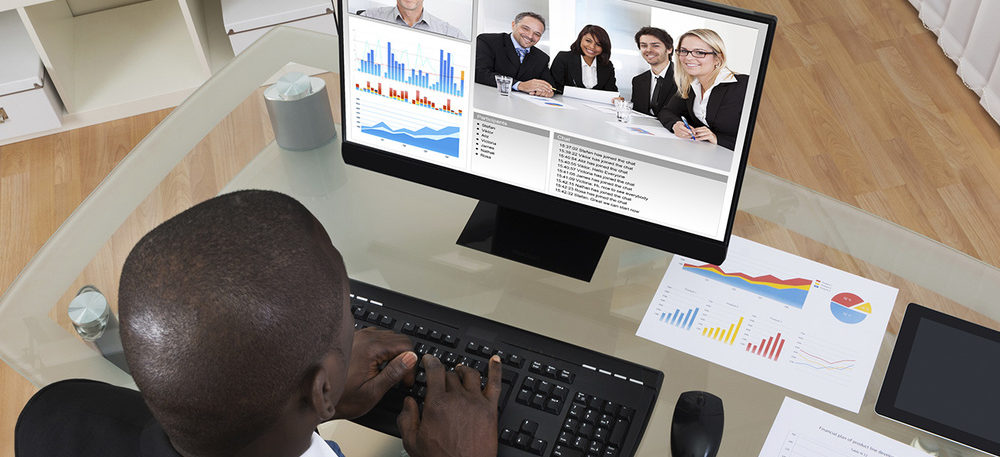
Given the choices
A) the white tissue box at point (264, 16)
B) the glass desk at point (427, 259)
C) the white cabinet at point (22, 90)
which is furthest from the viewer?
the white tissue box at point (264, 16)

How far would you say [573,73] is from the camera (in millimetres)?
1024

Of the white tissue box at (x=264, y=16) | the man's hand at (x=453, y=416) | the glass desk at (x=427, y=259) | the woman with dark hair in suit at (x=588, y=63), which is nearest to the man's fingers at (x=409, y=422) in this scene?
the man's hand at (x=453, y=416)

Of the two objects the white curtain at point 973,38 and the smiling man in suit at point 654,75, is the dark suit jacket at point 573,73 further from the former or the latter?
the white curtain at point 973,38

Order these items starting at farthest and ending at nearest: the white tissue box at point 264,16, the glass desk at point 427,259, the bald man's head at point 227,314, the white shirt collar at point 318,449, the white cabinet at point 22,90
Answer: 1. the white tissue box at point 264,16
2. the white cabinet at point 22,90
3. the glass desk at point 427,259
4. the white shirt collar at point 318,449
5. the bald man's head at point 227,314

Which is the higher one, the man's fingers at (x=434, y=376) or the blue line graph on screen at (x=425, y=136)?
the blue line graph on screen at (x=425, y=136)

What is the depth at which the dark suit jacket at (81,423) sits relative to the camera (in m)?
0.92

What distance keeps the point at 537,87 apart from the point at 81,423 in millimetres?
626

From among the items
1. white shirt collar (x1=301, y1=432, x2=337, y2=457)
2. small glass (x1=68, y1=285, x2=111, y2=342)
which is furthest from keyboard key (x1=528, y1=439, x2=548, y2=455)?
small glass (x1=68, y1=285, x2=111, y2=342)

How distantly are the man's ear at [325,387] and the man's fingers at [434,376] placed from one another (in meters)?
0.22

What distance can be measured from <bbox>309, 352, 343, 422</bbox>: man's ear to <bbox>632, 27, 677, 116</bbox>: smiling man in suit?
1.48 feet

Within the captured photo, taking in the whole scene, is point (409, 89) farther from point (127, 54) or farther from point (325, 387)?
point (127, 54)

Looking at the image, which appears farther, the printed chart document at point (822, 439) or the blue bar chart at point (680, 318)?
the blue bar chart at point (680, 318)

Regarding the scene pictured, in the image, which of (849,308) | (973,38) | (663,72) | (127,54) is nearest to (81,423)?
(663,72)

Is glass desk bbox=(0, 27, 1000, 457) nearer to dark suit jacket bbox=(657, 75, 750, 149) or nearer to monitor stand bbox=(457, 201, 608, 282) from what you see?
monitor stand bbox=(457, 201, 608, 282)
